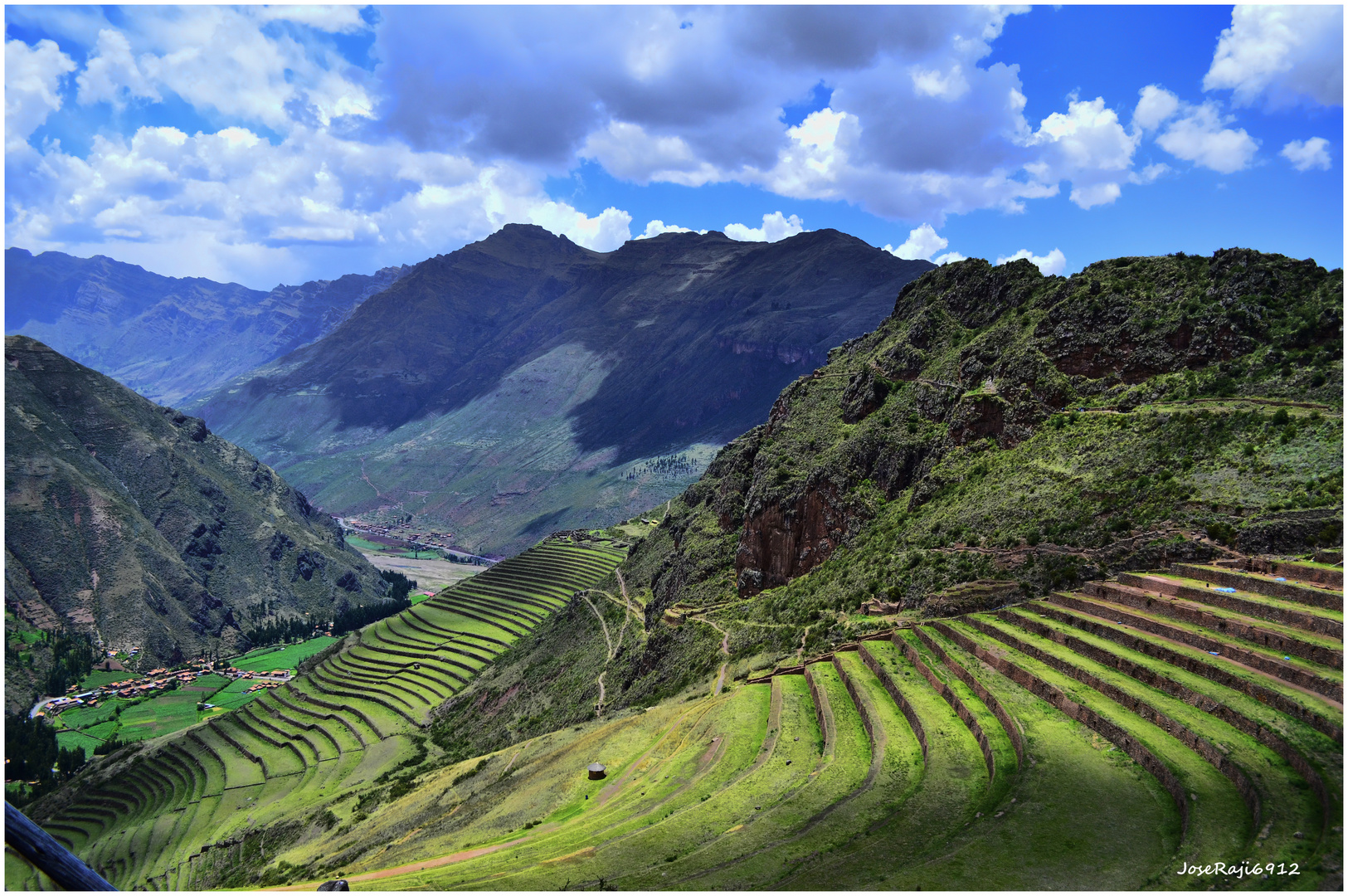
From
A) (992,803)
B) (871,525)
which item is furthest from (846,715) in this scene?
(871,525)

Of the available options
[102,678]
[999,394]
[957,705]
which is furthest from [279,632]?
[957,705]

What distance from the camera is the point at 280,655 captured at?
160625mm

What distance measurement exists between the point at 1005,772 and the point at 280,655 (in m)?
164

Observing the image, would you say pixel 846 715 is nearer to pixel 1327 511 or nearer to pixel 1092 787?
pixel 1092 787

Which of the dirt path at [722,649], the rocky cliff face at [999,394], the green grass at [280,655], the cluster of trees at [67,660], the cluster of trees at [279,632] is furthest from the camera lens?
the cluster of trees at [279,632]

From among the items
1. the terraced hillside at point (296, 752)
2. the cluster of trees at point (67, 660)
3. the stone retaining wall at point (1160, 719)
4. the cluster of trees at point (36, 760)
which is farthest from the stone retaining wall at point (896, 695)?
the cluster of trees at point (67, 660)

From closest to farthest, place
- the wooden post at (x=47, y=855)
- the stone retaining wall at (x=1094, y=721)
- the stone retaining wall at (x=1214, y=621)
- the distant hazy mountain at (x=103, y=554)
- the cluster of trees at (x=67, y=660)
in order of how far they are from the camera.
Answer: the wooden post at (x=47, y=855)
the stone retaining wall at (x=1094, y=721)
the stone retaining wall at (x=1214, y=621)
the cluster of trees at (x=67, y=660)
the distant hazy mountain at (x=103, y=554)

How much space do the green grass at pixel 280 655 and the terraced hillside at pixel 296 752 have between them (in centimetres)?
4852

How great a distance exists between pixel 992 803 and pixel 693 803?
10.3 m

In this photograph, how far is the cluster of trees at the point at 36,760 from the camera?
9305 cm

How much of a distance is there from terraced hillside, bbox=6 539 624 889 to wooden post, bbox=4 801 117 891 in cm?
5113

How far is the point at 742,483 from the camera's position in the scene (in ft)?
248

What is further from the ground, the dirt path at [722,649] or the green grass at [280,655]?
the dirt path at [722,649]

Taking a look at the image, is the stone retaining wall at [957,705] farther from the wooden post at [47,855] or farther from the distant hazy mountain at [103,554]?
the distant hazy mountain at [103,554]
